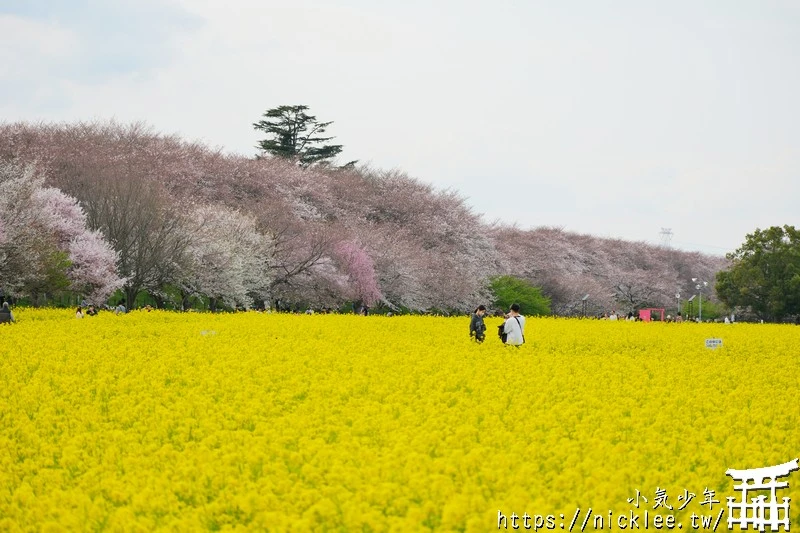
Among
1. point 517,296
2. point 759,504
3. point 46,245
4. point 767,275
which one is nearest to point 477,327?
point 759,504

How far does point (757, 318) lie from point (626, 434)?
67.0m

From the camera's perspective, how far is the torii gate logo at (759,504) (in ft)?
23.5

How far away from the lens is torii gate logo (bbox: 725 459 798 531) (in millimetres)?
7164

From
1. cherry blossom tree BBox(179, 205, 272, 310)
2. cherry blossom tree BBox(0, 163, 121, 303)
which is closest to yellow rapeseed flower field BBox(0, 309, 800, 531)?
cherry blossom tree BBox(0, 163, 121, 303)

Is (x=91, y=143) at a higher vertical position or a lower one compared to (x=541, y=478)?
higher

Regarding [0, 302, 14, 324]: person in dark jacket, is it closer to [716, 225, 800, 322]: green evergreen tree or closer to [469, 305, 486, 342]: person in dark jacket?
[469, 305, 486, 342]: person in dark jacket

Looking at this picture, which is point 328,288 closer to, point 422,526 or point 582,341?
point 582,341

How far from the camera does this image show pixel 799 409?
12.7 m

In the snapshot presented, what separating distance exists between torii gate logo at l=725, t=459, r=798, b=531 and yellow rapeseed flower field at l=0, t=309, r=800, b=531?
12 cm

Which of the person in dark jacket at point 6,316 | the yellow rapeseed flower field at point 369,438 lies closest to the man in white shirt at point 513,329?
the yellow rapeseed flower field at point 369,438

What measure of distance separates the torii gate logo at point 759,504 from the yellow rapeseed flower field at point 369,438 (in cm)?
12

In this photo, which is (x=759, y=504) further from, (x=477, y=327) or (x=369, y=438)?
(x=477, y=327)

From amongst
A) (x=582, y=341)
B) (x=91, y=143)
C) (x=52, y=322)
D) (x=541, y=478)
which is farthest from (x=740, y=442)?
(x=91, y=143)

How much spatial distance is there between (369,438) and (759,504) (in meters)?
3.90
